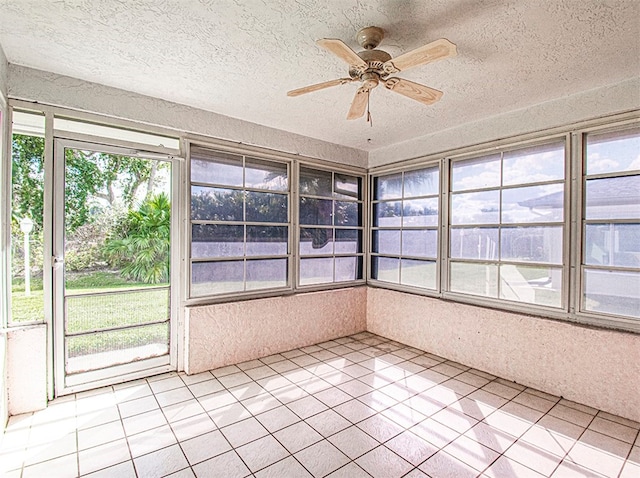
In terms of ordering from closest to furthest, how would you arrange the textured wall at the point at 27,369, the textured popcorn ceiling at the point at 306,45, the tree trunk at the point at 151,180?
1. the textured popcorn ceiling at the point at 306,45
2. the textured wall at the point at 27,369
3. the tree trunk at the point at 151,180

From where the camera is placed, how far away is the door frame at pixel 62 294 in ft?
8.98

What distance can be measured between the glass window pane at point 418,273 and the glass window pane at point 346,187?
3.95 feet

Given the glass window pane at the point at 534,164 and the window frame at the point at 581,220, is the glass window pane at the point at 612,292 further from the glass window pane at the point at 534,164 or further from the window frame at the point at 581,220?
the glass window pane at the point at 534,164

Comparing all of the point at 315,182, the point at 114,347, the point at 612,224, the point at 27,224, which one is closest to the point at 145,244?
the point at 27,224

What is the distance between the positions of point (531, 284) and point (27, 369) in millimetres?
4391

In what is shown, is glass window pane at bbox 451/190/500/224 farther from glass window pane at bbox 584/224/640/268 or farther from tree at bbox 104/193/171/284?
tree at bbox 104/193/171/284

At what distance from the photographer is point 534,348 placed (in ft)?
9.93

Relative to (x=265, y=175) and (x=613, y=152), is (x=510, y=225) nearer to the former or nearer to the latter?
(x=613, y=152)

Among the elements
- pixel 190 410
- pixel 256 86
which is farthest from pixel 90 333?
pixel 256 86

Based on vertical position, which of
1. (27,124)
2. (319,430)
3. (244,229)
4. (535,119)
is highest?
(535,119)

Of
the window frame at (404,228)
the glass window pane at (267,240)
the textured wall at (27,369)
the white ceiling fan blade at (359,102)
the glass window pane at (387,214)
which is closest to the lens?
the white ceiling fan blade at (359,102)

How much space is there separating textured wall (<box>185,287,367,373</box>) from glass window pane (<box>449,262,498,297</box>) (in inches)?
53.1

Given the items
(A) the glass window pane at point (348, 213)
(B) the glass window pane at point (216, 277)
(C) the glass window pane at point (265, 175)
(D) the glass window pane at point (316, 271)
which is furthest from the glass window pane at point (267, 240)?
(A) the glass window pane at point (348, 213)

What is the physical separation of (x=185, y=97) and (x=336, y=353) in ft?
10.3
